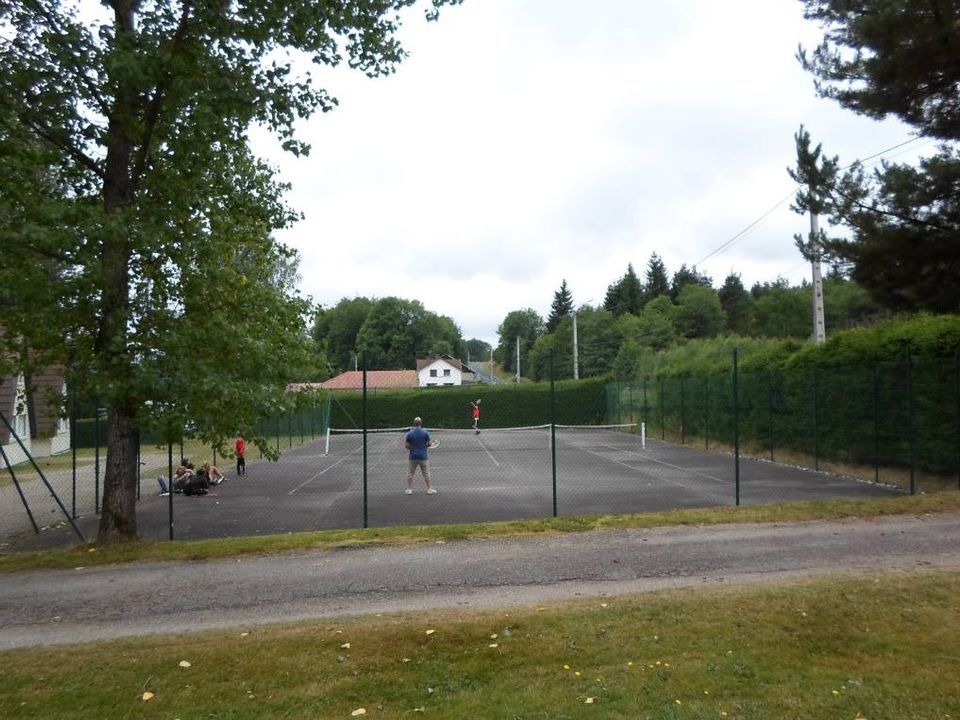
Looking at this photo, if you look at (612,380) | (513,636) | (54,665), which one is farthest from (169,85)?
(612,380)

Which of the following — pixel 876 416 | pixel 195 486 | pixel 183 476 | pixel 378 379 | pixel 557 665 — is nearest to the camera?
pixel 557 665

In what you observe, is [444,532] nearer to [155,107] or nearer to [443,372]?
[155,107]

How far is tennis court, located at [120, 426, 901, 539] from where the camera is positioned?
1320 cm

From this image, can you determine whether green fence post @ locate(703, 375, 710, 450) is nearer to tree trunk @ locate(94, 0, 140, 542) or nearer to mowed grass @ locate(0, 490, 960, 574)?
mowed grass @ locate(0, 490, 960, 574)

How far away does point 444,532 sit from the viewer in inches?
421

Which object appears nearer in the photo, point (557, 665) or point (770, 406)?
point (557, 665)

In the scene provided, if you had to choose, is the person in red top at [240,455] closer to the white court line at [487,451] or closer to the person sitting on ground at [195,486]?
the person sitting on ground at [195,486]

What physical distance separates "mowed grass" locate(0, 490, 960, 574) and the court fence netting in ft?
3.43

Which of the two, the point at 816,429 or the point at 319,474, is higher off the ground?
the point at 816,429

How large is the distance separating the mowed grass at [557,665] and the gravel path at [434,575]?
0.77 metres

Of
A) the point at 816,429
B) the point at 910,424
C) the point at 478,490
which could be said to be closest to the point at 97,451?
the point at 478,490

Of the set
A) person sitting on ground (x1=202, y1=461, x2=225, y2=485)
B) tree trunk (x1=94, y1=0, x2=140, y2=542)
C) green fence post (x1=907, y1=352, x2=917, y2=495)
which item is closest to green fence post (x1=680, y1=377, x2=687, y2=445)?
green fence post (x1=907, y1=352, x2=917, y2=495)

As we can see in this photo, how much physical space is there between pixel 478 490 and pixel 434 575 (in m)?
7.69

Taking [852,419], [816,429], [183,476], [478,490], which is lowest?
[478,490]
